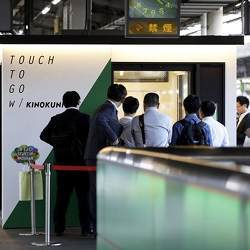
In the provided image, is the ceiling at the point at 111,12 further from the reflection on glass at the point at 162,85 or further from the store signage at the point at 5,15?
the reflection on glass at the point at 162,85

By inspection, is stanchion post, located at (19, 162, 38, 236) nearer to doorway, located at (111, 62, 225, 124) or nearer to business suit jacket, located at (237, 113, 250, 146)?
doorway, located at (111, 62, 225, 124)

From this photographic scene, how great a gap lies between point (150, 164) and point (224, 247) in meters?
0.96

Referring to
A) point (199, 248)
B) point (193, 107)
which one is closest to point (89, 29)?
point (193, 107)

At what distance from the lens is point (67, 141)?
966 centimetres

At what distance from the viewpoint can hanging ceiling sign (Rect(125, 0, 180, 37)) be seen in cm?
1041

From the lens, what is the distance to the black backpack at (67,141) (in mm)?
9648

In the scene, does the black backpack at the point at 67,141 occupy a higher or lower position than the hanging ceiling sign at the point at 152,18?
lower

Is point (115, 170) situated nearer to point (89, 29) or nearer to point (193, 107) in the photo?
point (193, 107)

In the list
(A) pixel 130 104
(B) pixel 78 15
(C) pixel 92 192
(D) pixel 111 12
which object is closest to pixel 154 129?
(A) pixel 130 104

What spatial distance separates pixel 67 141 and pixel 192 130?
1.83 meters

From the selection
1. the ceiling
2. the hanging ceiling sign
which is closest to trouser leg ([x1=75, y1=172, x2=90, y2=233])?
the hanging ceiling sign

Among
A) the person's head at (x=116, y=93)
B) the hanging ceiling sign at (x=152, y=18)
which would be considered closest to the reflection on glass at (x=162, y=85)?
the hanging ceiling sign at (x=152, y=18)

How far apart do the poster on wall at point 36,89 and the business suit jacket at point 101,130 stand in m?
1.30

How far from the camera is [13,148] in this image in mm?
10391
